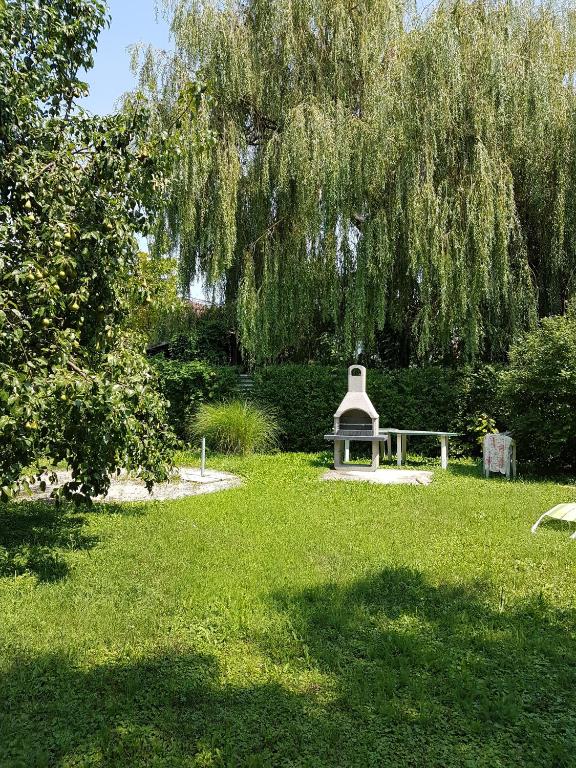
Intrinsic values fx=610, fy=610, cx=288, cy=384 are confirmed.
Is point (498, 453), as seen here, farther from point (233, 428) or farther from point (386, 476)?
point (233, 428)

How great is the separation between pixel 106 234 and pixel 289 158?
7309 mm

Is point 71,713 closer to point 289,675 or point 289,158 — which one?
point 289,675

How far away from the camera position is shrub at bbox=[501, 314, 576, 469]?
857 centimetres

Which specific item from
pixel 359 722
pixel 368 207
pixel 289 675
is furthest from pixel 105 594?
pixel 368 207

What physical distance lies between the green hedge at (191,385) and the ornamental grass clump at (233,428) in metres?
0.67

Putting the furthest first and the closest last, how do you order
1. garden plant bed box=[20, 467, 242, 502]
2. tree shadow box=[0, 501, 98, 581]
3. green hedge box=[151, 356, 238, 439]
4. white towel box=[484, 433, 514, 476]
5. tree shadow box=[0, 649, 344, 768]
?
green hedge box=[151, 356, 238, 439] → white towel box=[484, 433, 514, 476] → garden plant bed box=[20, 467, 242, 502] → tree shadow box=[0, 501, 98, 581] → tree shadow box=[0, 649, 344, 768]

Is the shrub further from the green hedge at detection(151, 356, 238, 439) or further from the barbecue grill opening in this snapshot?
the green hedge at detection(151, 356, 238, 439)

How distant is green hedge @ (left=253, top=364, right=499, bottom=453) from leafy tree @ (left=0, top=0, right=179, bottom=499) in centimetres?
646

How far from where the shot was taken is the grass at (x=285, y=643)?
7.98ft

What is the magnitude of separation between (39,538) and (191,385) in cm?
650

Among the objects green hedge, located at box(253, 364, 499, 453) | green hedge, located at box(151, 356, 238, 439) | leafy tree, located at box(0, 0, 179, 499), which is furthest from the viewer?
green hedge, located at box(151, 356, 238, 439)

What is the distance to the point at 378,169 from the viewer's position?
33.8ft

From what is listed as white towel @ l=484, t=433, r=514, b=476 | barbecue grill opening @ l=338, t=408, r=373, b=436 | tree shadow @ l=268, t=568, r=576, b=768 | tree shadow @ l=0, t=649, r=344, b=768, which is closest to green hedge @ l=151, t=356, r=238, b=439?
barbecue grill opening @ l=338, t=408, r=373, b=436

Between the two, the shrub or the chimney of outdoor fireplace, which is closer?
the shrub
